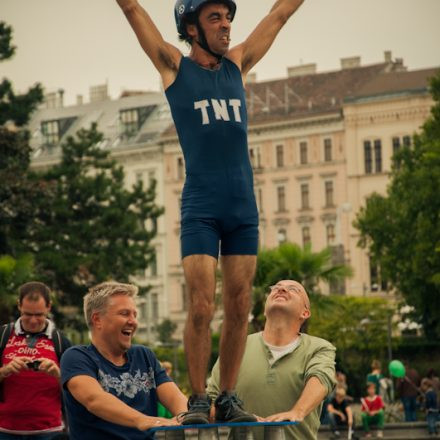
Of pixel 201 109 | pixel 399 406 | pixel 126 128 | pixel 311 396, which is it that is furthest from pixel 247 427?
pixel 126 128

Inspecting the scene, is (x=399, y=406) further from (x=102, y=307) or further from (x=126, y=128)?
(x=126, y=128)

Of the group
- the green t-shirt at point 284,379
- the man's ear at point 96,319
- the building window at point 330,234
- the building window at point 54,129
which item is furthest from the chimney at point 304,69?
the man's ear at point 96,319

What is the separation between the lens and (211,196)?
7734 millimetres

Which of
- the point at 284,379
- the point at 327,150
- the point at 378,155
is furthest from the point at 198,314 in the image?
the point at 327,150

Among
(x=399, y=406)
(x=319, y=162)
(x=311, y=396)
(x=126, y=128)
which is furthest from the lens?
(x=126, y=128)

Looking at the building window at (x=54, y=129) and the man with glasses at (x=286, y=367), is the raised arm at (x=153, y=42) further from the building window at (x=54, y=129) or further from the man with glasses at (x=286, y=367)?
the building window at (x=54, y=129)

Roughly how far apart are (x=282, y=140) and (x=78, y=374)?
115 metres

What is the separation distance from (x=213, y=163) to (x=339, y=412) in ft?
85.2

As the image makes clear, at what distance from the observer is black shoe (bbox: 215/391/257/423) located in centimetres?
753

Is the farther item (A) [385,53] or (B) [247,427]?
(A) [385,53]

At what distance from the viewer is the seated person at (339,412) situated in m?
33.1

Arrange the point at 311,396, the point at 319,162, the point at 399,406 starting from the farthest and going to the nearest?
the point at 319,162 < the point at 399,406 < the point at 311,396

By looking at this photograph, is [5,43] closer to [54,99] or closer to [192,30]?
[192,30]

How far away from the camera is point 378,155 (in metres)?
119
